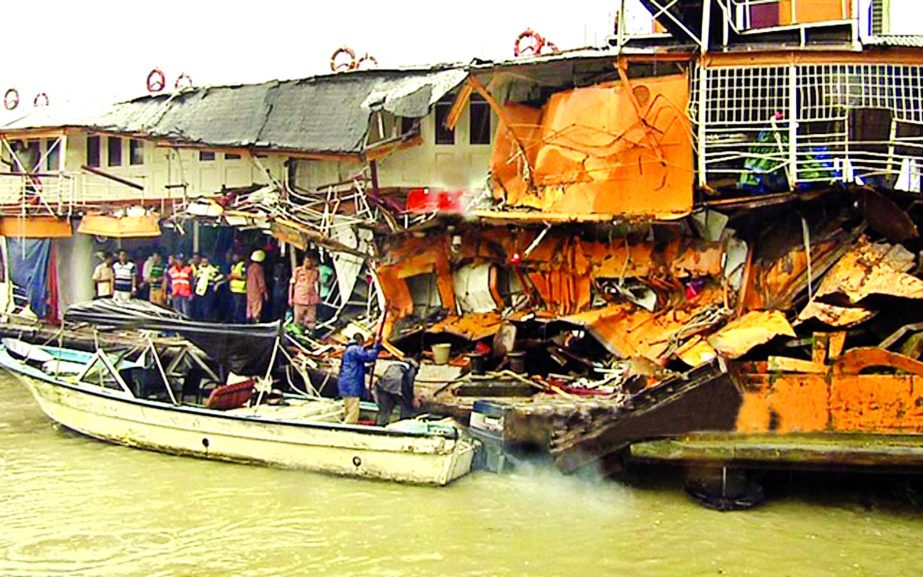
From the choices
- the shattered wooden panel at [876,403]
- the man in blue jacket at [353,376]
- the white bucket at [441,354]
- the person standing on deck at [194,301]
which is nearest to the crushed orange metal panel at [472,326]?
the white bucket at [441,354]

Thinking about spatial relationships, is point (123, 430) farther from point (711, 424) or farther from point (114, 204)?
point (114, 204)

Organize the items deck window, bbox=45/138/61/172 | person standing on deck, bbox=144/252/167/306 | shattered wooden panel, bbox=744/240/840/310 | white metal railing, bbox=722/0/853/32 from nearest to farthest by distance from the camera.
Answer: shattered wooden panel, bbox=744/240/840/310 → white metal railing, bbox=722/0/853/32 → person standing on deck, bbox=144/252/167/306 → deck window, bbox=45/138/61/172

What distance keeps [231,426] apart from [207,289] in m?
8.33

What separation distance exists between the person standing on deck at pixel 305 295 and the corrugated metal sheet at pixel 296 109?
2.71 m

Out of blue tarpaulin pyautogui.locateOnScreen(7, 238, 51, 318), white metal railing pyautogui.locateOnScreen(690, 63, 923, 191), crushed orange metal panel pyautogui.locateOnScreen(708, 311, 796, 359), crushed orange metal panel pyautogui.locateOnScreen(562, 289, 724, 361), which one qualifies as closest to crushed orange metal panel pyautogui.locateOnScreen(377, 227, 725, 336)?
crushed orange metal panel pyautogui.locateOnScreen(562, 289, 724, 361)

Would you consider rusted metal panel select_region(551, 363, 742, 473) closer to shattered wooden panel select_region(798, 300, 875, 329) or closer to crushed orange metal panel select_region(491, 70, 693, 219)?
shattered wooden panel select_region(798, 300, 875, 329)

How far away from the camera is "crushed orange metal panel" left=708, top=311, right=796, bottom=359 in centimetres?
1151

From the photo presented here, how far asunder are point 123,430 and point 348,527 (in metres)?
5.13

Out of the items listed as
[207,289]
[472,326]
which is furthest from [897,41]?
[207,289]

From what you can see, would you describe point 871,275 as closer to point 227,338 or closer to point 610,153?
point 610,153

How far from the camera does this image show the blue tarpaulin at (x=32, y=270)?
2508cm

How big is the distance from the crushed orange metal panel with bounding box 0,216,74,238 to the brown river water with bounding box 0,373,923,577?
11.0 meters

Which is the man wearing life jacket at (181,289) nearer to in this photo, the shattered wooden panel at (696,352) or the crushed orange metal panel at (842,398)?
the shattered wooden panel at (696,352)

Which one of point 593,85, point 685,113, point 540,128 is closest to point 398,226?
point 540,128
